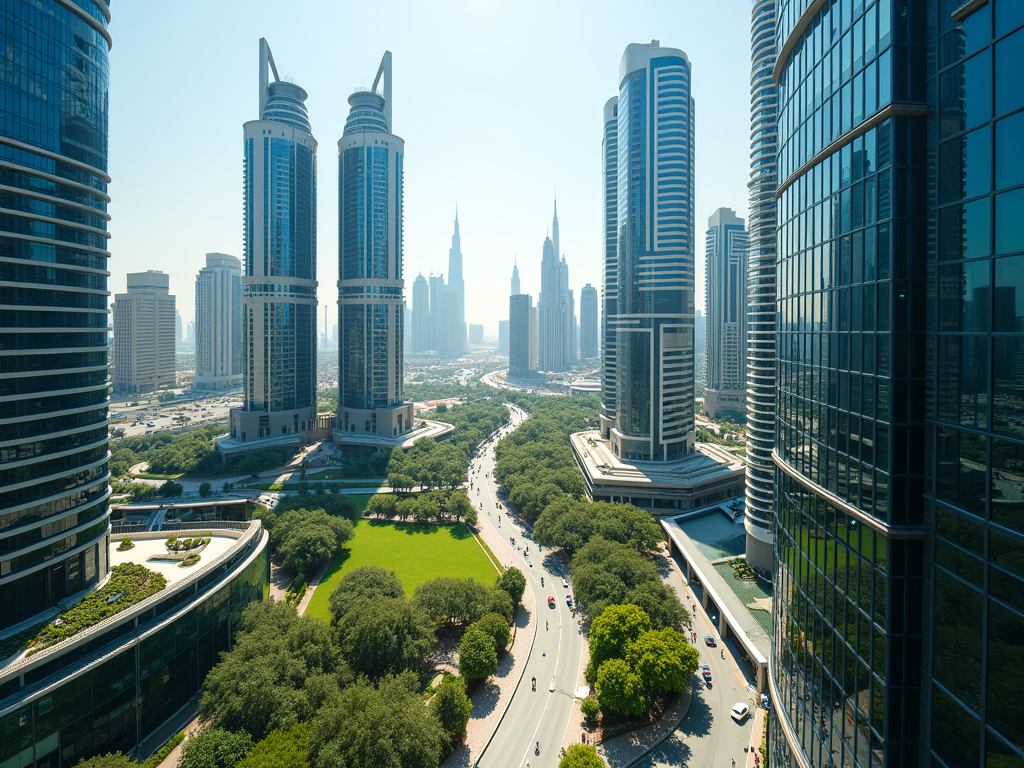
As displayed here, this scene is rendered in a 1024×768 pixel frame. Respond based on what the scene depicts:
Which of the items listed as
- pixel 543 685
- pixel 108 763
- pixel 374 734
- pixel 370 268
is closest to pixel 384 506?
pixel 543 685

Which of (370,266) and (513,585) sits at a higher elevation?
(370,266)

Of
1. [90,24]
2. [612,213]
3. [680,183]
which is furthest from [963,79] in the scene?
[612,213]

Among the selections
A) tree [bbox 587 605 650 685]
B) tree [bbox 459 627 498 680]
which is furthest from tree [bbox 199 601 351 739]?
tree [bbox 587 605 650 685]

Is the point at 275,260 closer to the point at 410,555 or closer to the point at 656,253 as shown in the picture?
the point at 410,555

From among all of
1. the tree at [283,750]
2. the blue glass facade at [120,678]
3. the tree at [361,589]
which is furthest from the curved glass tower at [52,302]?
the tree at [283,750]

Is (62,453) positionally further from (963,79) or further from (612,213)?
(612,213)
